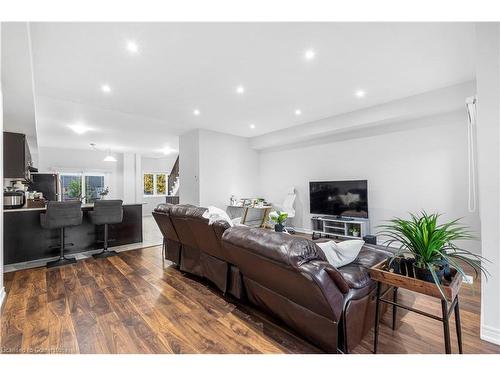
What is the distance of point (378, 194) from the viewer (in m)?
4.79

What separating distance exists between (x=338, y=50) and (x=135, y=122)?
464 cm

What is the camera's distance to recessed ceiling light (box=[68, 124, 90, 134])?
18.3 feet

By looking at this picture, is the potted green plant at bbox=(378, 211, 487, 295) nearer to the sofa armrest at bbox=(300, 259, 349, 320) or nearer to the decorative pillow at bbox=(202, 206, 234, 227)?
the sofa armrest at bbox=(300, 259, 349, 320)

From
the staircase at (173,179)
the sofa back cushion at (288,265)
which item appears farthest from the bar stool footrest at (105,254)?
the staircase at (173,179)

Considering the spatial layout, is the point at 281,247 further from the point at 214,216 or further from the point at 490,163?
the point at 490,163

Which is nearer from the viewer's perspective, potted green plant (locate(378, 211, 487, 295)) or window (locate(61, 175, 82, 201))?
potted green plant (locate(378, 211, 487, 295))

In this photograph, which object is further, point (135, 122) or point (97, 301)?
point (135, 122)

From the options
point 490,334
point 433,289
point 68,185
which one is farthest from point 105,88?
point 68,185

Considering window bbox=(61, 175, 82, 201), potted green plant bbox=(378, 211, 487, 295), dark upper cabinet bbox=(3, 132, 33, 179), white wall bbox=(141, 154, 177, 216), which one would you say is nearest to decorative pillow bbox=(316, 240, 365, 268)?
potted green plant bbox=(378, 211, 487, 295)

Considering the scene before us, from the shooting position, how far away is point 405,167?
14.5ft

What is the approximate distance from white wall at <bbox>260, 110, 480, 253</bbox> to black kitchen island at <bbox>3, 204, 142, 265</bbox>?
4801mm

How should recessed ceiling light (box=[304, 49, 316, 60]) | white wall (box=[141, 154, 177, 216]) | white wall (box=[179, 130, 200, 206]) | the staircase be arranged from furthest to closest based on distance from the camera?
1. the staircase
2. white wall (box=[141, 154, 177, 216])
3. white wall (box=[179, 130, 200, 206])
4. recessed ceiling light (box=[304, 49, 316, 60])

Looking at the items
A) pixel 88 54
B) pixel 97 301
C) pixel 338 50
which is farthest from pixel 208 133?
pixel 97 301

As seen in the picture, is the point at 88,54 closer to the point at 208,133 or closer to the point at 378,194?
the point at 208,133
